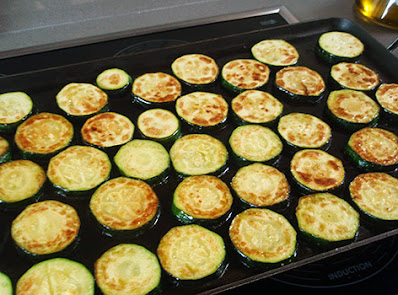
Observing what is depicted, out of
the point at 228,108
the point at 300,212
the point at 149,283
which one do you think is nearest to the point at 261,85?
the point at 228,108

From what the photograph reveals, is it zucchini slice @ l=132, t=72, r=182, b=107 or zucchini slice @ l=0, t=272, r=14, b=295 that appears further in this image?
zucchini slice @ l=132, t=72, r=182, b=107

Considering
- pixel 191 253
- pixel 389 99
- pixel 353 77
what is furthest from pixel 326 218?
pixel 353 77

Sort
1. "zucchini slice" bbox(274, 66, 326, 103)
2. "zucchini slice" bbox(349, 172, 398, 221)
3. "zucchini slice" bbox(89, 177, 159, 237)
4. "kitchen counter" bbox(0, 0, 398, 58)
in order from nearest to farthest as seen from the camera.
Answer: "zucchini slice" bbox(89, 177, 159, 237), "zucchini slice" bbox(349, 172, 398, 221), "zucchini slice" bbox(274, 66, 326, 103), "kitchen counter" bbox(0, 0, 398, 58)

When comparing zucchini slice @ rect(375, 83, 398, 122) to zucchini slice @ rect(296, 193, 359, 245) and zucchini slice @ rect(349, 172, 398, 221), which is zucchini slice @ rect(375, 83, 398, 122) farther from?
zucchini slice @ rect(296, 193, 359, 245)

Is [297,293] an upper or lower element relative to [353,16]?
lower

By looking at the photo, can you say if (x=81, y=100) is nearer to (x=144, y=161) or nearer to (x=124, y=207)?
(x=144, y=161)

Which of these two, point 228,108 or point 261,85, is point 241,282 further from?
point 261,85

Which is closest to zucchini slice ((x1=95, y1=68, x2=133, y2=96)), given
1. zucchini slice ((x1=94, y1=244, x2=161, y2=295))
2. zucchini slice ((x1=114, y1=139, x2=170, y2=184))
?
zucchini slice ((x1=114, y1=139, x2=170, y2=184))
